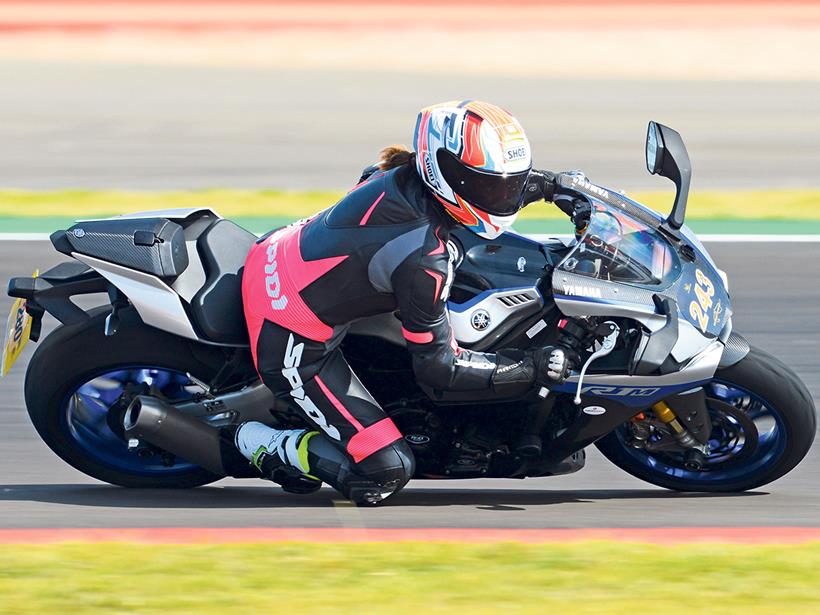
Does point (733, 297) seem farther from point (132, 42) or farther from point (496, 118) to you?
point (132, 42)

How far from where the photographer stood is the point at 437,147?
515 centimetres

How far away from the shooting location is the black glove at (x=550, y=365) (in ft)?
17.7

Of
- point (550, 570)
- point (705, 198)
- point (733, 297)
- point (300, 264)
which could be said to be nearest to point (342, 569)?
point (550, 570)

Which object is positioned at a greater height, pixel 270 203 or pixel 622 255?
pixel 622 255

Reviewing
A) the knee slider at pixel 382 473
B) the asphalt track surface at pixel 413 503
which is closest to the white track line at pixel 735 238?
the asphalt track surface at pixel 413 503

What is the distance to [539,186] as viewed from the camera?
5.89 m

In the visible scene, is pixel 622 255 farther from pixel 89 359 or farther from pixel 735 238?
pixel 735 238

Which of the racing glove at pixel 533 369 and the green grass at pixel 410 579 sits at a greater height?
the racing glove at pixel 533 369

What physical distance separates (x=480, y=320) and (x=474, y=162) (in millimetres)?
725

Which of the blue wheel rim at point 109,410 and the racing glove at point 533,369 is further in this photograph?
the blue wheel rim at point 109,410

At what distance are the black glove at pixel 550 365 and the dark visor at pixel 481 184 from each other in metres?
0.57

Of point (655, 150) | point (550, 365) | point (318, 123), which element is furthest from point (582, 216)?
point (318, 123)

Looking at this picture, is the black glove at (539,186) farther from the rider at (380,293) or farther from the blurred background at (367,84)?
the blurred background at (367,84)

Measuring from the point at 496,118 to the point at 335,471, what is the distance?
1.52 metres
